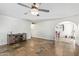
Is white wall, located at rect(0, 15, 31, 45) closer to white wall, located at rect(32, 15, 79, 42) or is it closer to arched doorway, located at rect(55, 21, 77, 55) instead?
white wall, located at rect(32, 15, 79, 42)

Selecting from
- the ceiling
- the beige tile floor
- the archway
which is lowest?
the beige tile floor

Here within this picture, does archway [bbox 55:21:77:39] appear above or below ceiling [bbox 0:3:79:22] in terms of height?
below

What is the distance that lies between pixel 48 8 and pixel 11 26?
55cm

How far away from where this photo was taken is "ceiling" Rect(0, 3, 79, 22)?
1.32m

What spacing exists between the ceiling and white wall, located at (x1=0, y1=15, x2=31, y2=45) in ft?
0.20

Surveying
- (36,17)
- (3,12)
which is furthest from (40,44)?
(3,12)

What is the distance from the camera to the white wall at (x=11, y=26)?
133 centimetres

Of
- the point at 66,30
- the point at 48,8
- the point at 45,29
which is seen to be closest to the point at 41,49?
the point at 45,29

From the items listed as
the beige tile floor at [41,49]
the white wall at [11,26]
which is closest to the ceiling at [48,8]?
the white wall at [11,26]

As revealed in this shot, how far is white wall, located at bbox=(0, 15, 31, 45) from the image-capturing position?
1326 millimetres

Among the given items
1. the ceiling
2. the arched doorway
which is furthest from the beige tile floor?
the ceiling

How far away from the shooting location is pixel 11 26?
1.35 m

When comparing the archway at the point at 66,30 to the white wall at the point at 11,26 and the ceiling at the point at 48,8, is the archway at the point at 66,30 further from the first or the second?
the white wall at the point at 11,26

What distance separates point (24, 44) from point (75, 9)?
0.82 metres
